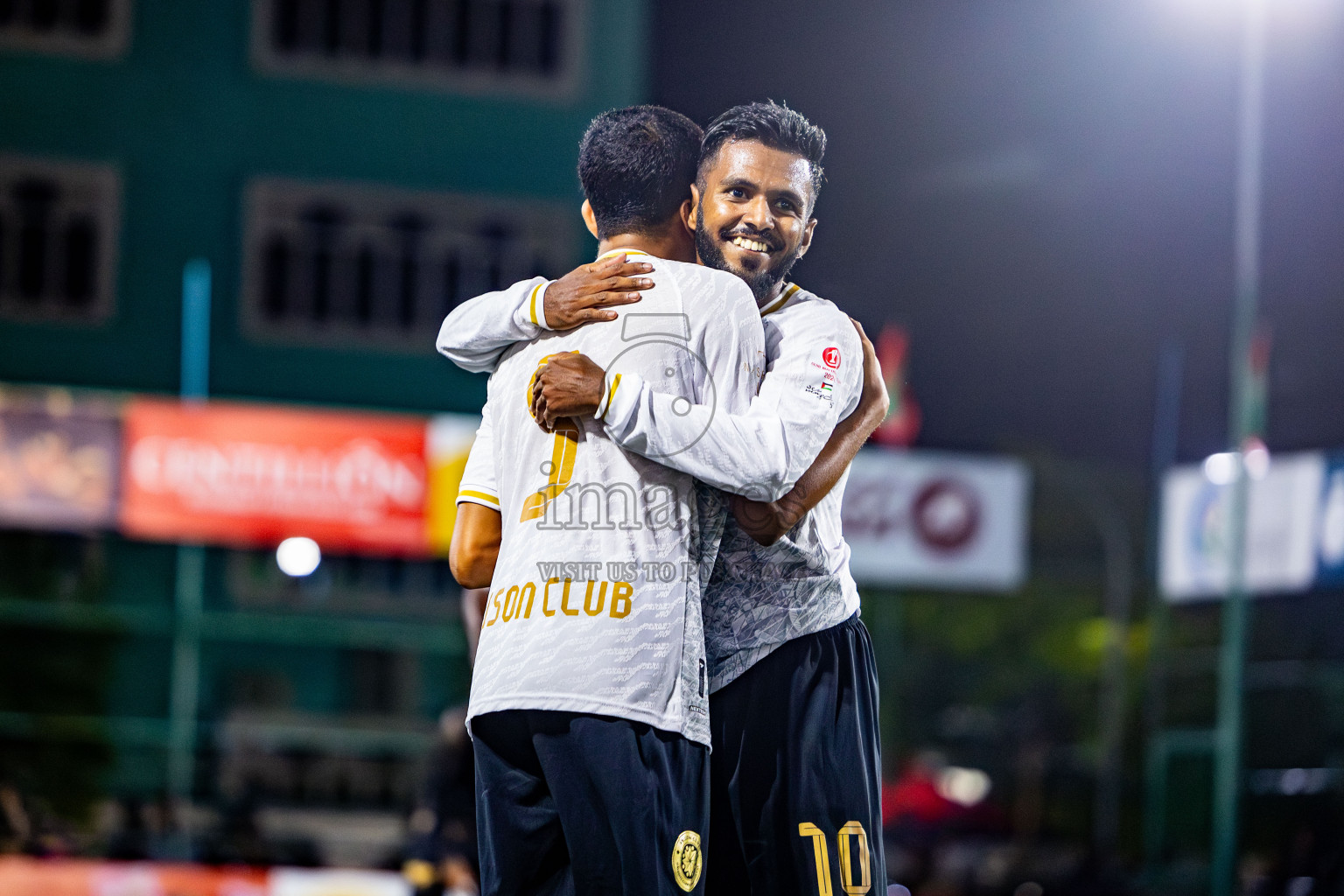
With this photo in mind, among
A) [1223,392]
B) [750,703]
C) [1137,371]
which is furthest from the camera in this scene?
Result: [1137,371]

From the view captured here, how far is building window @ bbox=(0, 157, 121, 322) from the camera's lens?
22.3 metres

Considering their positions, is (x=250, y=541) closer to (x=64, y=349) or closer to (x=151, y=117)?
(x=64, y=349)

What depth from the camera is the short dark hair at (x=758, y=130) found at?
2.93 m

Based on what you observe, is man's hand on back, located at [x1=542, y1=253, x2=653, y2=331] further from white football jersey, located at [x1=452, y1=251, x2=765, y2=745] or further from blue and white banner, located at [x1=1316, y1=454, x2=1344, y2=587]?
blue and white banner, located at [x1=1316, y1=454, x2=1344, y2=587]

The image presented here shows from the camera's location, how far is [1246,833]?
51.9ft

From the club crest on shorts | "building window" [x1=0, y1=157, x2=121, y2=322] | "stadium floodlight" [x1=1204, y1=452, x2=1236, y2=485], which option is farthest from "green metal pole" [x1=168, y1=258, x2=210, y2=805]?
the club crest on shorts

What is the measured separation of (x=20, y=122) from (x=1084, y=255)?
24.0 meters

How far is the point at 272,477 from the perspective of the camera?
17.8 meters

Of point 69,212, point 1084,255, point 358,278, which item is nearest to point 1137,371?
point 1084,255

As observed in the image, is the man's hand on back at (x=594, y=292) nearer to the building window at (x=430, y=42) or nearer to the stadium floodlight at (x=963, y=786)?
the stadium floodlight at (x=963, y=786)

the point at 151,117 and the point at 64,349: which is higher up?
the point at 151,117

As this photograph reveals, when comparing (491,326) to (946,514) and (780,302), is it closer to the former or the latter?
(780,302)

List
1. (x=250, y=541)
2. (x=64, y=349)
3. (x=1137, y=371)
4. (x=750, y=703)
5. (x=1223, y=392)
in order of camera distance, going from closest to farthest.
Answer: (x=750, y=703) → (x=250, y=541) → (x=64, y=349) → (x=1223, y=392) → (x=1137, y=371)

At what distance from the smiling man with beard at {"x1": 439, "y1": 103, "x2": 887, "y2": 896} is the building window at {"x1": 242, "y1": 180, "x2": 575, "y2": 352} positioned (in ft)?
64.1
